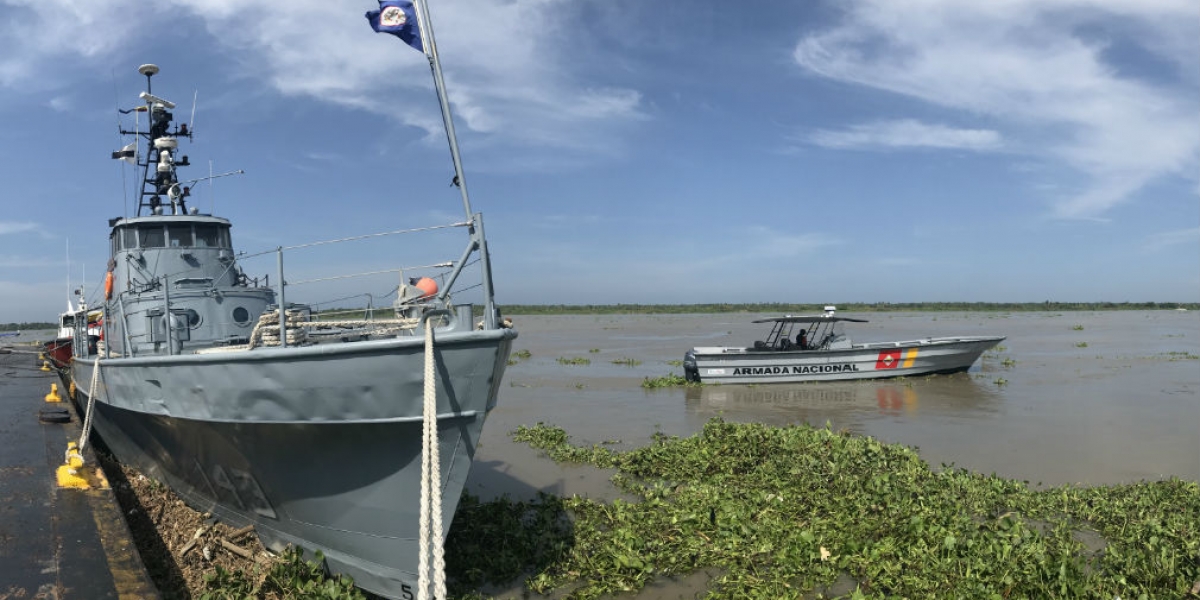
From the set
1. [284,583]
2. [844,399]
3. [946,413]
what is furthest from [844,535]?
[844,399]

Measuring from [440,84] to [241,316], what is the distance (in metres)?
5.95

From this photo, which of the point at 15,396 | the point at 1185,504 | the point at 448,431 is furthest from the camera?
the point at 15,396

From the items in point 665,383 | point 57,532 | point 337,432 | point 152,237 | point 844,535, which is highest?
point 152,237

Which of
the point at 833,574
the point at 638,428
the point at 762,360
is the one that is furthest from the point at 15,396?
the point at 762,360

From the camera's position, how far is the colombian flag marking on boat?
22625 millimetres

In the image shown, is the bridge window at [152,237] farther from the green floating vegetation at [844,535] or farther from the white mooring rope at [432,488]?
the white mooring rope at [432,488]

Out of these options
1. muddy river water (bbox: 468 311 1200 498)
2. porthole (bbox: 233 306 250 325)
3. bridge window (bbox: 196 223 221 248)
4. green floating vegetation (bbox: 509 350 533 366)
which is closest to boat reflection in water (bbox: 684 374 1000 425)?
muddy river water (bbox: 468 311 1200 498)

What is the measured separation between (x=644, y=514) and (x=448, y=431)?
12.7 ft

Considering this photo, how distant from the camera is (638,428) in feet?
53.3

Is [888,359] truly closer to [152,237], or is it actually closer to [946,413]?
[946,413]

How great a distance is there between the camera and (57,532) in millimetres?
6828

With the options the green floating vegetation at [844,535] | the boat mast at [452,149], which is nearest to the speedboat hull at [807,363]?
the green floating vegetation at [844,535]

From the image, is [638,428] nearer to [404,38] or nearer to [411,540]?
[411,540]

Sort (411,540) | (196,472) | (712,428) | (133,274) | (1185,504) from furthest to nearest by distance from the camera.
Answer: (712,428), (133,274), (1185,504), (196,472), (411,540)
